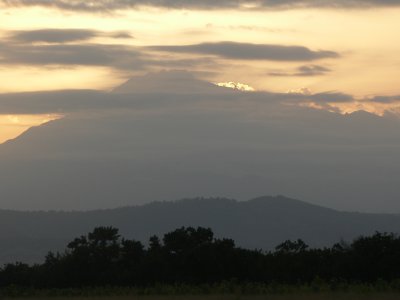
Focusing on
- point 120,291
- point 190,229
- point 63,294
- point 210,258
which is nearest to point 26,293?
point 63,294

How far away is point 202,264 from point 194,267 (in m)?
0.64

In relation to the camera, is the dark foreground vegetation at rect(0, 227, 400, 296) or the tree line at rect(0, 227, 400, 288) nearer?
the dark foreground vegetation at rect(0, 227, 400, 296)

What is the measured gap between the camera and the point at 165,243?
2953 inches

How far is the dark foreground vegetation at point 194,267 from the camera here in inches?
2496

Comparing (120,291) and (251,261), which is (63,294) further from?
(251,261)

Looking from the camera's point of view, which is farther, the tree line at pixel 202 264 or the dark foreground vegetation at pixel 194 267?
the tree line at pixel 202 264

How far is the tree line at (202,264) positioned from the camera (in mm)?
64500

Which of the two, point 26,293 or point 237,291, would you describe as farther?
point 26,293

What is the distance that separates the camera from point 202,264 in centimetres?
6906

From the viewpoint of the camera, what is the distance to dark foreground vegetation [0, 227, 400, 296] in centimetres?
6341

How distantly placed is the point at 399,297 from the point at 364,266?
21.0m

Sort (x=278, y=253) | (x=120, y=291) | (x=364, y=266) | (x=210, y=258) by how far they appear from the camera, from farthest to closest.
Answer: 1. (x=278, y=253)
2. (x=210, y=258)
3. (x=364, y=266)
4. (x=120, y=291)

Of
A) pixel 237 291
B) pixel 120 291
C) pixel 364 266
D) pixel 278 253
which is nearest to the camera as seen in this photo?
pixel 237 291

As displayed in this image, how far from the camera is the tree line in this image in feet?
212
